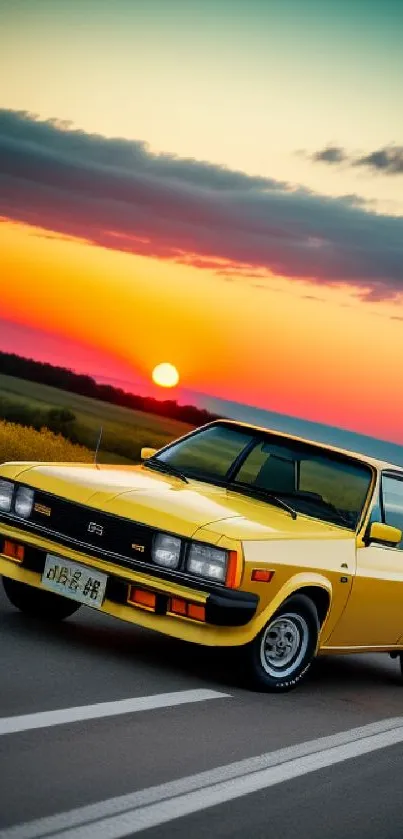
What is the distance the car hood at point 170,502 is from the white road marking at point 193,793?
4.43 feet

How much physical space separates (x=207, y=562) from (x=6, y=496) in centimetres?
161

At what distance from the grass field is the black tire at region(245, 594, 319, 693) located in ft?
82.0

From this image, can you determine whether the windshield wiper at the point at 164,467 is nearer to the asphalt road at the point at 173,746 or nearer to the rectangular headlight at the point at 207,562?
the asphalt road at the point at 173,746

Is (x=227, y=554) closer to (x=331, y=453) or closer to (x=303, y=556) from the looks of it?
(x=303, y=556)

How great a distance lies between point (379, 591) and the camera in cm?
974

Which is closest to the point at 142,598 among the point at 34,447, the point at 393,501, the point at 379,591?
the point at 379,591

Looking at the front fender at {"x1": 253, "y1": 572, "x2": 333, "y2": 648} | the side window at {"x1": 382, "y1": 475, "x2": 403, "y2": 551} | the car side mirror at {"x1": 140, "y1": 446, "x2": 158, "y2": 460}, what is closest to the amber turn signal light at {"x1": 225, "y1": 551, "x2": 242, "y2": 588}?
the front fender at {"x1": 253, "y1": 572, "x2": 333, "y2": 648}

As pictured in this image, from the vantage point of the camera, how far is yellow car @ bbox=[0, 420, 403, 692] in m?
8.34

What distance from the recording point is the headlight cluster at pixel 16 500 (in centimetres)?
905

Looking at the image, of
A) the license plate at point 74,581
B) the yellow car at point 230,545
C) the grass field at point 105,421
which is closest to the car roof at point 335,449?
the yellow car at point 230,545

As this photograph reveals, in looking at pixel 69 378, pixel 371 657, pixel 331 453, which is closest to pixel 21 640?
pixel 331 453

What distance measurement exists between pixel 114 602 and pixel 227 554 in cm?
74

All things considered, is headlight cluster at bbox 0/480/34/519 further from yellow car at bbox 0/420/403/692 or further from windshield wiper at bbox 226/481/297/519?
windshield wiper at bbox 226/481/297/519

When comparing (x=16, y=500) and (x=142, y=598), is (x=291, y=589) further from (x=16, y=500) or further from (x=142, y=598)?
(x=16, y=500)
